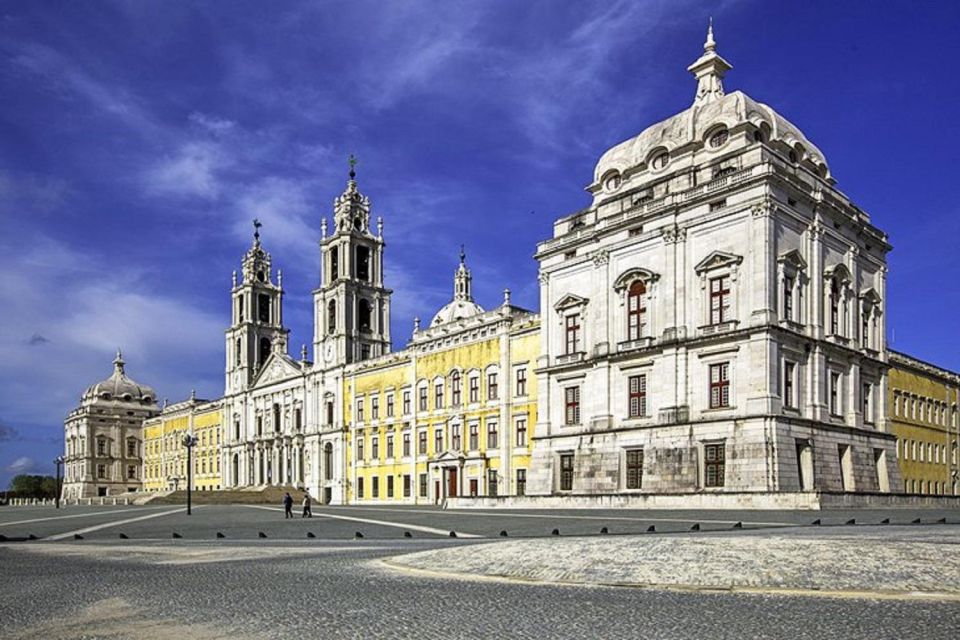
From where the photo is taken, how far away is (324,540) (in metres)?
22.0

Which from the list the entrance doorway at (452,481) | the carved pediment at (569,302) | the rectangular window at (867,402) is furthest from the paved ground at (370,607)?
the entrance doorway at (452,481)

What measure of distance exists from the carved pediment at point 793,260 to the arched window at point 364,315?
143ft

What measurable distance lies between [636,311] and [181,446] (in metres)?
74.2

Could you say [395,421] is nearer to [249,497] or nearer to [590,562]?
[249,497]

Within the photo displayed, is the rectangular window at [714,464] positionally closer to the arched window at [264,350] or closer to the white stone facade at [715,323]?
the white stone facade at [715,323]

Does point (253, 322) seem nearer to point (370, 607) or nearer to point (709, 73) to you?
point (709, 73)

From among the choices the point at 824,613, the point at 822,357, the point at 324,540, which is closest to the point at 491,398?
the point at 822,357

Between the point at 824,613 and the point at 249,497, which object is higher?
the point at 824,613

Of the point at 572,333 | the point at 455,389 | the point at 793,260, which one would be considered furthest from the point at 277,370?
the point at 793,260

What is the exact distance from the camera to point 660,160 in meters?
47.2

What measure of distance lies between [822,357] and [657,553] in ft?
103

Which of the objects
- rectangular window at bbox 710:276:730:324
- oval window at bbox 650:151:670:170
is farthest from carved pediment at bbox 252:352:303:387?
rectangular window at bbox 710:276:730:324

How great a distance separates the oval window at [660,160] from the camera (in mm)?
46781

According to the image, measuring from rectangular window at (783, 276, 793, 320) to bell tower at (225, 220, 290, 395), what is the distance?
59861 millimetres
